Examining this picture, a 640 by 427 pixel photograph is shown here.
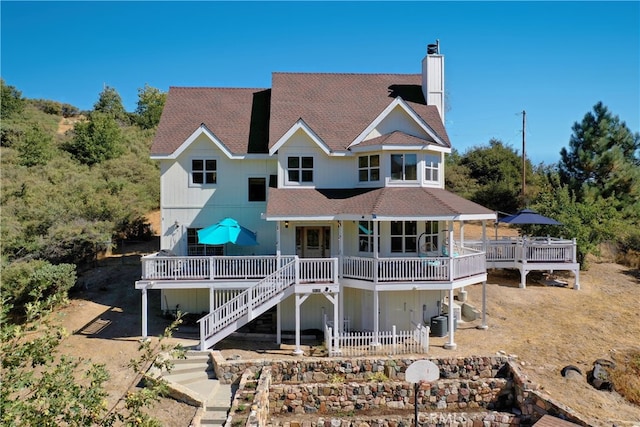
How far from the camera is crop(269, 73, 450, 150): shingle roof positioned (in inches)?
787

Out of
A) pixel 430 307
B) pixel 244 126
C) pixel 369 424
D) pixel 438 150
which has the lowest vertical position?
pixel 369 424

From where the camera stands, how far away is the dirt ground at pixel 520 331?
1342cm

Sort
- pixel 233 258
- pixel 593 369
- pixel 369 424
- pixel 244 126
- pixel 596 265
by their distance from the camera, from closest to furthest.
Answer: pixel 369 424
pixel 593 369
pixel 233 258
pixel 244 126
pixel 596 265

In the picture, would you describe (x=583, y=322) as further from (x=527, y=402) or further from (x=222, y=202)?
(x=222, y=202)

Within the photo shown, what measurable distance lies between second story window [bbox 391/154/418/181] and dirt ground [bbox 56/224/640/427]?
270 inches

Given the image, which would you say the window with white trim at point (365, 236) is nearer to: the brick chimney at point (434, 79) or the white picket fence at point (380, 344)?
the white picket fence at point (380, 344)

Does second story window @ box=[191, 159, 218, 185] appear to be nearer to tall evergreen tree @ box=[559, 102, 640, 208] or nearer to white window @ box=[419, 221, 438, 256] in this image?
white window @ box=[419, 221, 438, 256]

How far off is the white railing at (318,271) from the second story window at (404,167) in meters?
4.84

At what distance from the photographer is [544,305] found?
20.1 meters

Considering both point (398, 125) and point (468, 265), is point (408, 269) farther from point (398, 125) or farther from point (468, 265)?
point (398, 125)

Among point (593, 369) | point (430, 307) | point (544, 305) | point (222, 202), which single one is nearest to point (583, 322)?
point (544, 305)

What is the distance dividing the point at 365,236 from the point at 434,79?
9.45 meters

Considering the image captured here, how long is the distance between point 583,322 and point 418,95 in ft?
43.2

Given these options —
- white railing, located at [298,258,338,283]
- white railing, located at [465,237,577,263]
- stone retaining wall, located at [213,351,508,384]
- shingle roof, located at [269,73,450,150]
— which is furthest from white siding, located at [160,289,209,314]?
white railing, located at [465,237,577,263]
